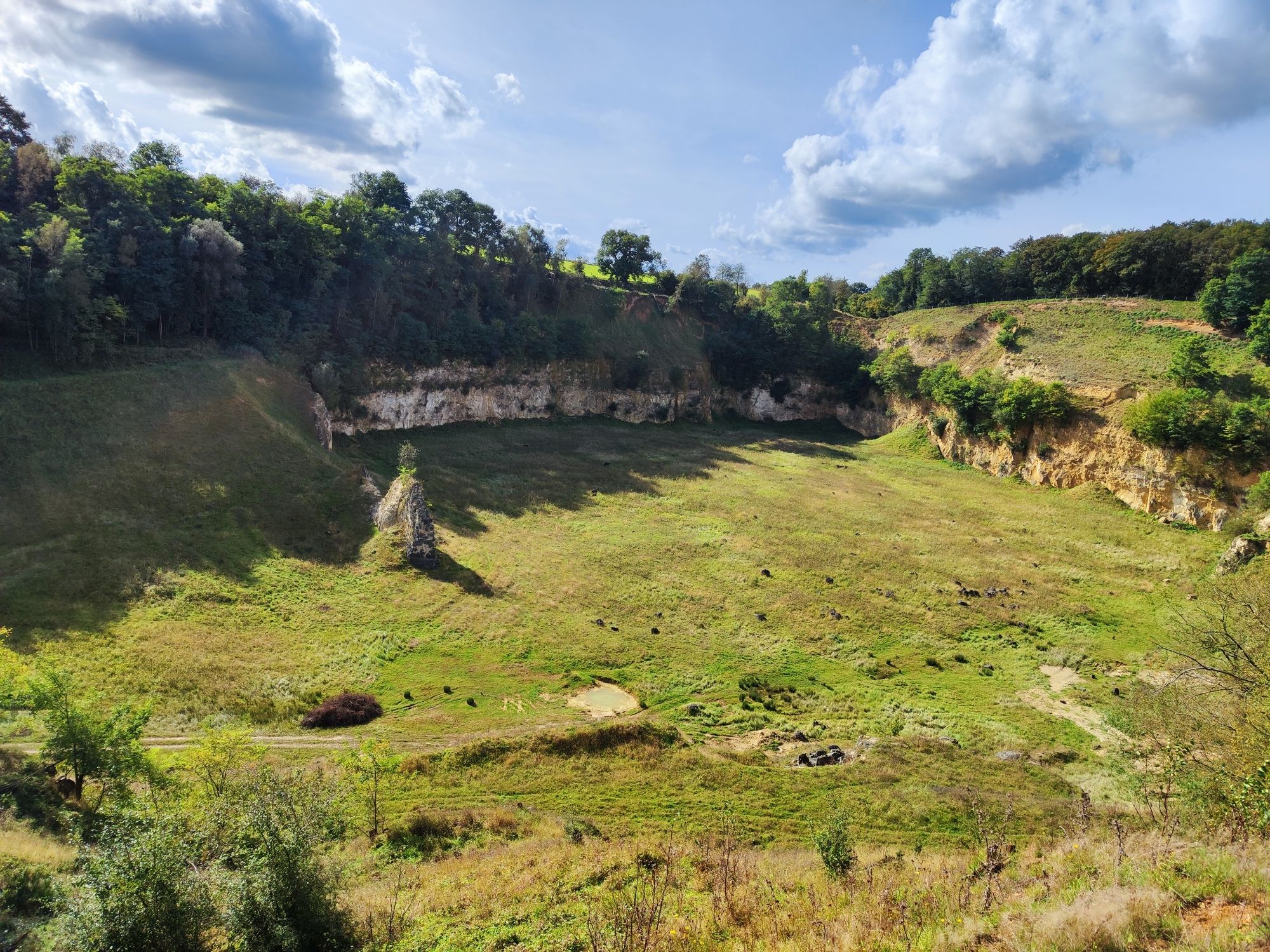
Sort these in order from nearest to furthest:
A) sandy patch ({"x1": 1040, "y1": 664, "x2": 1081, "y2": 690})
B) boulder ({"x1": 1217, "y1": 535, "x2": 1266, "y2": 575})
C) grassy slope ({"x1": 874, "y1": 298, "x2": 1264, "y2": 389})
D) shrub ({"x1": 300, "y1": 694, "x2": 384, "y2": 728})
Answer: shrub ({"x1": 300, "y1": 694, "x2": 384, "y2": 728}), sandy patch ({"x1": 1040, "y1": 664, "x2": 1081, "y2": 690}), boulder ({"x1": 1217, "y1": 535, "x2": 1266, "y2": 575}), grassy slope ({"x1": 874, "y1": 298, "x2": 1264, "y2": 389})

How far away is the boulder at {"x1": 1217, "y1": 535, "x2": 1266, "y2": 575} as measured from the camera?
3734cm

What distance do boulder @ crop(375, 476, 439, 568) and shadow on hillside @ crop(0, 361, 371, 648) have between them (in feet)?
5.95

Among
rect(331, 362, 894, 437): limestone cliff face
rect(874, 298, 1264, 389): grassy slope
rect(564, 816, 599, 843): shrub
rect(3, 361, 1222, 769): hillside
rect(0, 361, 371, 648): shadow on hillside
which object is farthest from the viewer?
rect(331, 362, 894, 437): limestone cliff face

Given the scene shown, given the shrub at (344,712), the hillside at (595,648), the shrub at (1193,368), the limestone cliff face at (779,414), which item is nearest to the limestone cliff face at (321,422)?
the hillside at (595,648)

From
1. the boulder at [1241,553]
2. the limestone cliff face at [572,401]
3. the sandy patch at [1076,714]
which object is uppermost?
the limestone cliff face at [572,401]

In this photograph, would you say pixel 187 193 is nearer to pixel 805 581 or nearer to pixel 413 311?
pixel 413 311

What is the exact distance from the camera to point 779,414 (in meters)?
94.8

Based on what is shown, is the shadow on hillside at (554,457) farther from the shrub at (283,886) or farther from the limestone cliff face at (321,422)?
the shrub at (283,886)

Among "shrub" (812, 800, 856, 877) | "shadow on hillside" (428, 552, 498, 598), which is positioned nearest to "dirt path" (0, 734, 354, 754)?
"shadow on hillside" (428, 552, 498, 598)

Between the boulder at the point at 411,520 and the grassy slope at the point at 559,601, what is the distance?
119 centimetres

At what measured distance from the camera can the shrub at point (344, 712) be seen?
23781 mm

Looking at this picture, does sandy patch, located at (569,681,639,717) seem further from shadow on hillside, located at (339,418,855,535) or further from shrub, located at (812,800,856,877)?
shadow on hillside, located at (339,418,855,535)

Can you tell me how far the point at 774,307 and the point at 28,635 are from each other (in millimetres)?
91815

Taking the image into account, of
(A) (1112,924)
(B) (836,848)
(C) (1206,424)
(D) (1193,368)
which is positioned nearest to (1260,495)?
(C) (1206,424)
